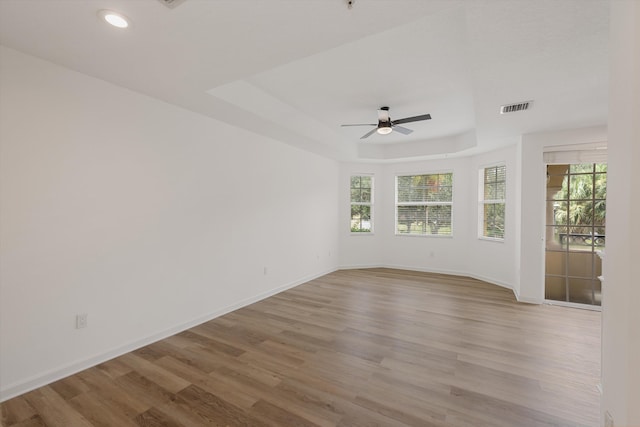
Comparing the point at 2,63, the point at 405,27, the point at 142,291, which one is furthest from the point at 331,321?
the point at 2,63

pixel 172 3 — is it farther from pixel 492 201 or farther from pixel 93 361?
pixel 492 201

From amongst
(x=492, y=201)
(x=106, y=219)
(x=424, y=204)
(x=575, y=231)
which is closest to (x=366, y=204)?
(x=424, y=204)

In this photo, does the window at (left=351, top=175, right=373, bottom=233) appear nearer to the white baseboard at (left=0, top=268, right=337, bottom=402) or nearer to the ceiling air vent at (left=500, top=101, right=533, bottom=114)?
the white baseboard at (left=0, top=268, right=337, bottom=402)

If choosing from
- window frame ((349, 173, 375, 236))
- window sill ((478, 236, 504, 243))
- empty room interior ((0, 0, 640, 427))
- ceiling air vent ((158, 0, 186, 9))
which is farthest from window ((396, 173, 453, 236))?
ceiling air vent ((158, 0, 186, 9))

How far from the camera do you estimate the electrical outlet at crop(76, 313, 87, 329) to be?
2393 millimetres

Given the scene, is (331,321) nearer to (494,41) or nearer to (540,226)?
(494,41)

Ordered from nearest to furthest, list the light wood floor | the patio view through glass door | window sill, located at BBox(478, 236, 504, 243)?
the light wood floor
the patio view through glass door
window sill, located at BBox(478, 236, 504, 243)

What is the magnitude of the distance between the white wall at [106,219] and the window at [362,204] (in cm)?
314

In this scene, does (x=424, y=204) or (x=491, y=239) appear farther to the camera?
(x=424, y=204)

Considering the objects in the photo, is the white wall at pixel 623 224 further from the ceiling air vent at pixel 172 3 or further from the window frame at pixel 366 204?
the window frame at pixel 366 204

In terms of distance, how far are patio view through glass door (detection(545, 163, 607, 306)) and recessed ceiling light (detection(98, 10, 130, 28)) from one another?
17.6 feet

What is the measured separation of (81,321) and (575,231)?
6.10 metres

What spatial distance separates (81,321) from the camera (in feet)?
7.92

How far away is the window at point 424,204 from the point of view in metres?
6.31
